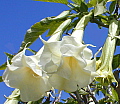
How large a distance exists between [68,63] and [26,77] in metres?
0.24

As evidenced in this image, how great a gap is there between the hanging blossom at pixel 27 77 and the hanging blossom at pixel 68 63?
5cm

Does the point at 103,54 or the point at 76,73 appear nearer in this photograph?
the point at 76,73

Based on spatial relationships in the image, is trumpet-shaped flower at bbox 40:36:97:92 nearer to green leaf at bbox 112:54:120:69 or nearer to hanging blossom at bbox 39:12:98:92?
hanging blossom at bbox 39:12:98:92

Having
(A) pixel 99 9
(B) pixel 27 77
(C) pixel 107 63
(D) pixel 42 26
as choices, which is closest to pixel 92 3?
(A) pixel 99 9

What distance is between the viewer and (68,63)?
3.66 ft

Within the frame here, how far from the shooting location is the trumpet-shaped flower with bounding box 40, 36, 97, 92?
1.04m

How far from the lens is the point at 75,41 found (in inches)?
41.9

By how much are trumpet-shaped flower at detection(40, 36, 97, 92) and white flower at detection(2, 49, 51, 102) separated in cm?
6

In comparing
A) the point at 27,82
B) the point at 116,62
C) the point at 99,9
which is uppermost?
the point at 99,9

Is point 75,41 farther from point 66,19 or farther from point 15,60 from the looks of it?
point 66,19

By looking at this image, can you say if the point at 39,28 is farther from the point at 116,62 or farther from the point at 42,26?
the point at 116,62

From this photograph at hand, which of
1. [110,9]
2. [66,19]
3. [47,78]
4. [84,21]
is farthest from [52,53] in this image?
[110,9]

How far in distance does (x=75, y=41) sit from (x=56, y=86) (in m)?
0.22

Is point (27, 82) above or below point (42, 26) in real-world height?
below
